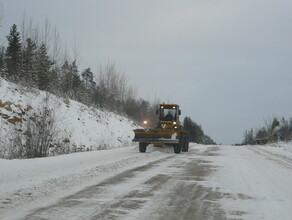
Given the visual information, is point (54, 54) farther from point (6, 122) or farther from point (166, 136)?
point (166, 136)

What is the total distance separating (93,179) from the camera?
27.3ft

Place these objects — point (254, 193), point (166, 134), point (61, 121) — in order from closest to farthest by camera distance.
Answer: point (254, 193)
point (166, 134)
point (61, 121)

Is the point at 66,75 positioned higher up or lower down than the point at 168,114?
higher up

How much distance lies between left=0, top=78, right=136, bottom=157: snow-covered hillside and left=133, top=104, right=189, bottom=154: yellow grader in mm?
4063

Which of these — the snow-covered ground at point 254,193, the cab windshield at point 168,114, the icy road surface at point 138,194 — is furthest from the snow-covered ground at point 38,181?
the cab windshield at point 168,114

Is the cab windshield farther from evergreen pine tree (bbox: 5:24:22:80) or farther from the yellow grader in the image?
evergreen pine tree (bbox: 5:24:22:80)

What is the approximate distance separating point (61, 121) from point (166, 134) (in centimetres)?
628

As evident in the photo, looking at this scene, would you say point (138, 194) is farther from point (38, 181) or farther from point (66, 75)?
point (66, 75)

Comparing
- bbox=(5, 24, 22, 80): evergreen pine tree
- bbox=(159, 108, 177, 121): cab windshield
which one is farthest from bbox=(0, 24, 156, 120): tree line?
bbox=(159, 108, 177, 121): cab windshield

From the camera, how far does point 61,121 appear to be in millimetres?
19578

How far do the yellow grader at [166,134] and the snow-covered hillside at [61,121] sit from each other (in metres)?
4.06

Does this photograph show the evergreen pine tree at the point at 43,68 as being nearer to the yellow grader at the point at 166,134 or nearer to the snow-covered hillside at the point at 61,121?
the snow-covered hillside at the point at 61,121

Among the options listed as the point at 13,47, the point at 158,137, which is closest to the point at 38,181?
the point at 158,137

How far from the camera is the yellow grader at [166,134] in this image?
60.5ft
